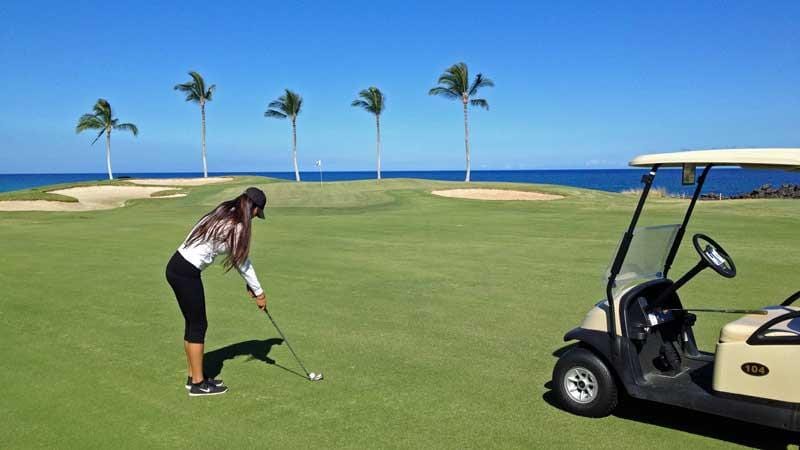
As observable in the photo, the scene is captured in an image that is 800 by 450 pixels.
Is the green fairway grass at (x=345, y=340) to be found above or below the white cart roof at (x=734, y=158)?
below

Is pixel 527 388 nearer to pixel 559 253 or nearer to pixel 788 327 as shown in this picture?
pixel 788 327

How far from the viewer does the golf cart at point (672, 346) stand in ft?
14.0

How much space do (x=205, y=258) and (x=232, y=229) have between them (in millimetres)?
434

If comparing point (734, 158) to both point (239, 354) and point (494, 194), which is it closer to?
point (239, 354)

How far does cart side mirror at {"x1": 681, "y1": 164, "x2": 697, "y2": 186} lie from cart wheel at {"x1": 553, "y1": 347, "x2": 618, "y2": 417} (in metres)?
1.63

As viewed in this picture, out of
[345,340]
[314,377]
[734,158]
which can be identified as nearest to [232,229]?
[314,377]

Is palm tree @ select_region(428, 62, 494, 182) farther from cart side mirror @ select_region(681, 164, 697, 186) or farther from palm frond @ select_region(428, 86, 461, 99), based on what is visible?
cart side mirror @ select_region(681, 164, 697, 186)

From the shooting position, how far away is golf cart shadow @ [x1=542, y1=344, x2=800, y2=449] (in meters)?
4.80

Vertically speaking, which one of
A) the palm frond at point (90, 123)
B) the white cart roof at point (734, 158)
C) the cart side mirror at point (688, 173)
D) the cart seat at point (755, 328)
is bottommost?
the cart seat at point (755, 328)

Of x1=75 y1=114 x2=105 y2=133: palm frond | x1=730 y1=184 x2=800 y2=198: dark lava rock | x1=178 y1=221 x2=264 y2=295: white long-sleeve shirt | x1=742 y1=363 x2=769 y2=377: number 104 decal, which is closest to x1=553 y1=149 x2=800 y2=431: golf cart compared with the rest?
x1=742 y1=363 x2=769 y2=377: number 104 decal

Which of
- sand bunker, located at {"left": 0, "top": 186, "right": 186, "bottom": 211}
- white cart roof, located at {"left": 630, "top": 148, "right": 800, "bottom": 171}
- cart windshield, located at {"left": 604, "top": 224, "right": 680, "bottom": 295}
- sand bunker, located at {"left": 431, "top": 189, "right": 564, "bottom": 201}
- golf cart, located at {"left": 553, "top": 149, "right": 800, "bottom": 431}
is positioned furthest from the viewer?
sand bunker, located at {"left": 431, "top": 189, "right": 564, "bottom": 201}

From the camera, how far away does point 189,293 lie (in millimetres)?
5754

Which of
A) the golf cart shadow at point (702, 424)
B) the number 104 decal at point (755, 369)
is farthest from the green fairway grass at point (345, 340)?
the number 104 decal at point (755, 369)

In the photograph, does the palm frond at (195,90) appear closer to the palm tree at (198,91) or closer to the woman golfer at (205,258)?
the palm tree at (198,91)
